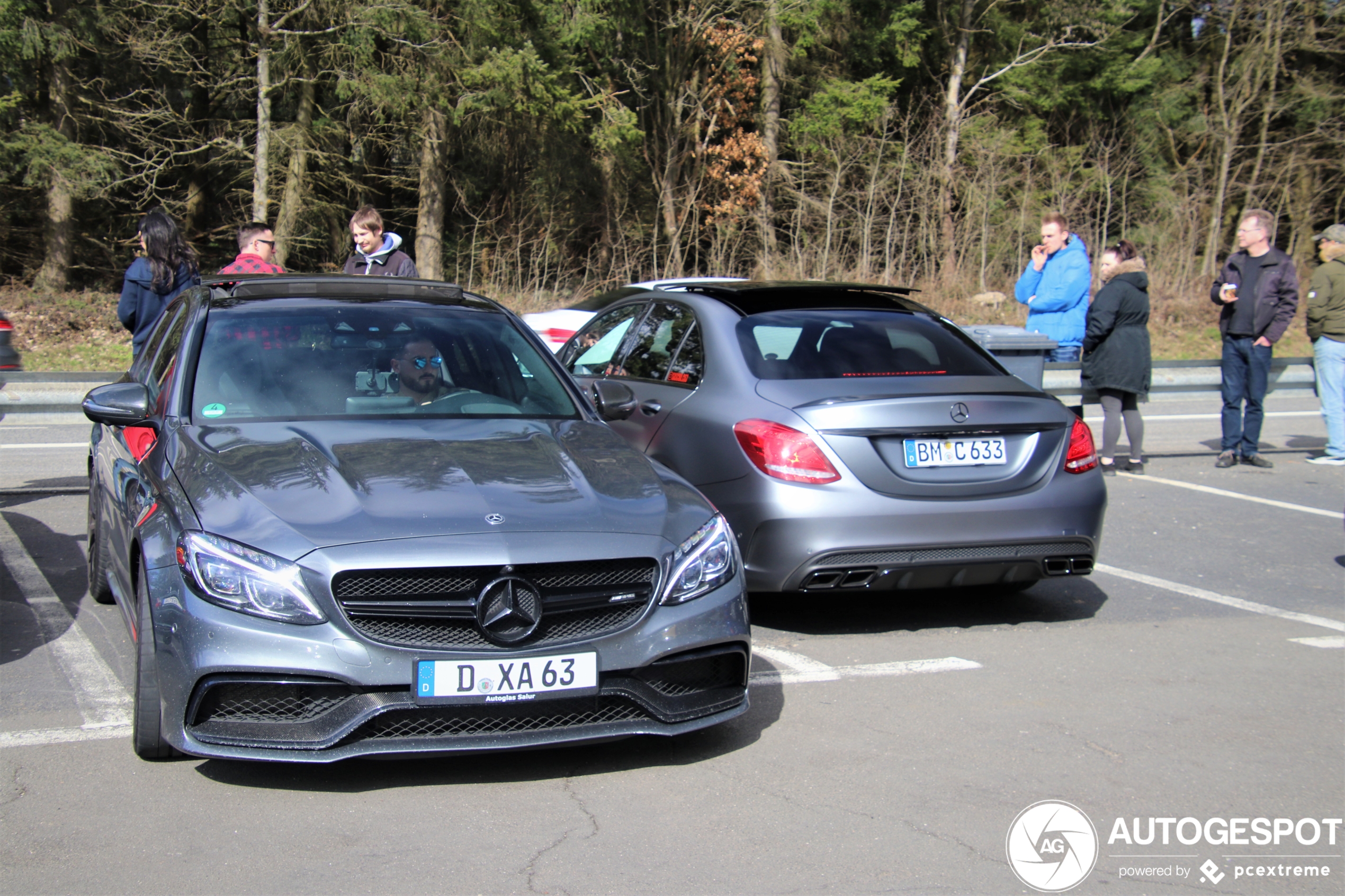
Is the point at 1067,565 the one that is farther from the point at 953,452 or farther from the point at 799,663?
the point at 799,663

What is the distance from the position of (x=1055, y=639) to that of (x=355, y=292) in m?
3.58

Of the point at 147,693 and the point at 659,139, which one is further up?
the point at 659,139

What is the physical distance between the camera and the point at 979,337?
9.09 m

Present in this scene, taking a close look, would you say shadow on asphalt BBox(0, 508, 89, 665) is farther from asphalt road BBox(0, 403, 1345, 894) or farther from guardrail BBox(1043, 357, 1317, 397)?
guardrail BBox(1043, 357, 1317, 397)

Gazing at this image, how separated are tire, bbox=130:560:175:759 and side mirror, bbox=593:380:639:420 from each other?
201cm

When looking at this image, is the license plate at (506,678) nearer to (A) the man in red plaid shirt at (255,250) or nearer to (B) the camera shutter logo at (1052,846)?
(B) the camera shutter logo at (1052,846)

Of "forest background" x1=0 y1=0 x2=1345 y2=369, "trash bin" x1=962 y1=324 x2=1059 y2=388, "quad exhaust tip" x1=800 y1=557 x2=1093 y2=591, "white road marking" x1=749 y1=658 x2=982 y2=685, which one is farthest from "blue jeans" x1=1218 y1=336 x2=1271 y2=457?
"forest background" x1=0 y1=0 x2=1345 y2=369

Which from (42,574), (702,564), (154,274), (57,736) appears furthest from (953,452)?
(154,274)

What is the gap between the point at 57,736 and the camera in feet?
13.3

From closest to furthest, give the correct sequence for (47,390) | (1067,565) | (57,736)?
1. (57,736)
2. (1067,565)
3. (47,390)

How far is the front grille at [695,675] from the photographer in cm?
372

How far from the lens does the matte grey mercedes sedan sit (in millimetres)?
3408

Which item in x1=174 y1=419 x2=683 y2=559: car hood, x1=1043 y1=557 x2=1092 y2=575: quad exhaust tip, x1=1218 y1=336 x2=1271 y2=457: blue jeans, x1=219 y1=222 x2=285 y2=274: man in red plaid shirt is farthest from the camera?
x1=1218 y1=336 x2=1271 y2=457: blue jeans

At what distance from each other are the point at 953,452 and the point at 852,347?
0.78m
